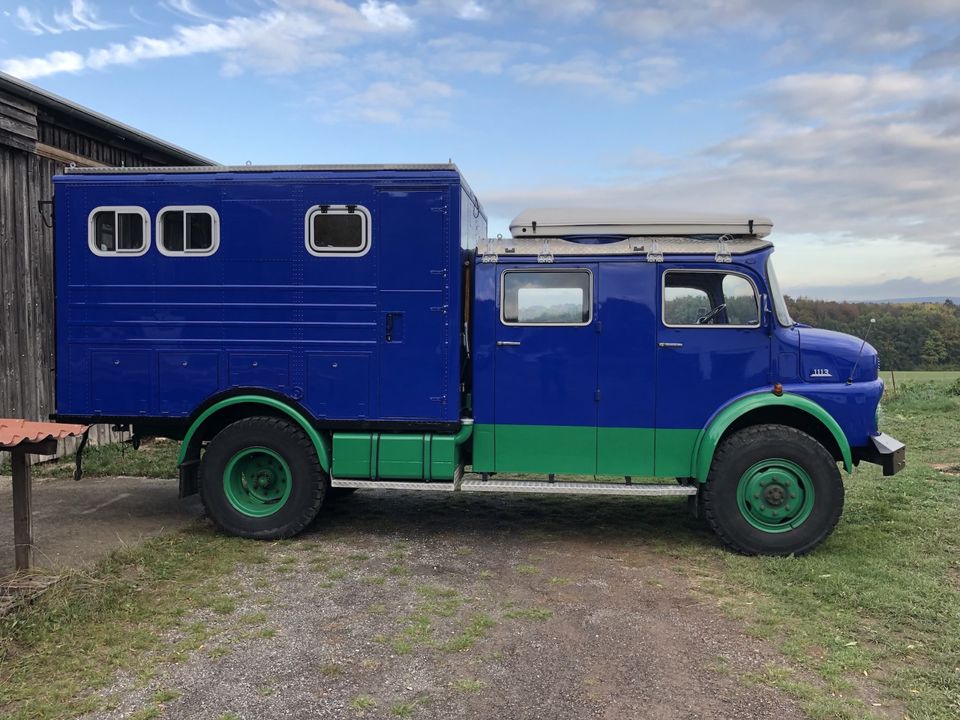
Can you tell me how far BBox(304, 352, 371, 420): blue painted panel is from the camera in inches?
246

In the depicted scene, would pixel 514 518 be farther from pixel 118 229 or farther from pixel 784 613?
pixel 118 229

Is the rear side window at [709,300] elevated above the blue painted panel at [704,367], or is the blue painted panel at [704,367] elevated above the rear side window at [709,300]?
the rear side window at [709,300]

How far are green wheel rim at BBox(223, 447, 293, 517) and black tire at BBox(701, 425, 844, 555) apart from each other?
3.87 metres

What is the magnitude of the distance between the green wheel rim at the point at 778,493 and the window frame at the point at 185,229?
5113mm

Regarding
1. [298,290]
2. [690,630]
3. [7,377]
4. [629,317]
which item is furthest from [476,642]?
[7,377]

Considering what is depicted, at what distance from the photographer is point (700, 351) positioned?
19.8 ft

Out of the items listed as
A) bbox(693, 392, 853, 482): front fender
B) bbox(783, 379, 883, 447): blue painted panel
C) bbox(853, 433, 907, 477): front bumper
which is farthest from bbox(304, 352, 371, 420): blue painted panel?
bbox(853, 433, 907, 477): front bumper

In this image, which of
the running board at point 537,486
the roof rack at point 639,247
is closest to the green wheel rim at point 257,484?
the running board at point 537,486

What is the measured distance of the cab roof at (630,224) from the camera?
621 cm

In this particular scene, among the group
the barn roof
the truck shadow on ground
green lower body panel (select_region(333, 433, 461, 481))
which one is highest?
the barn roof

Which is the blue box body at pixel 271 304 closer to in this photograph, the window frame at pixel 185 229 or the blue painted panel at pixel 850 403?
the window frame at pixel 185 229

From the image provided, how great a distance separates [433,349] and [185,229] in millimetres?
2531

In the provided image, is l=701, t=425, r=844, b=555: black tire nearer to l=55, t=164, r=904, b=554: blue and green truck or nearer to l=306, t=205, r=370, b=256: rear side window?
l=55, t=164, r=904, b=554: blue and green truck

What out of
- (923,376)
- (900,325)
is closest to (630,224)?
(900,325)
